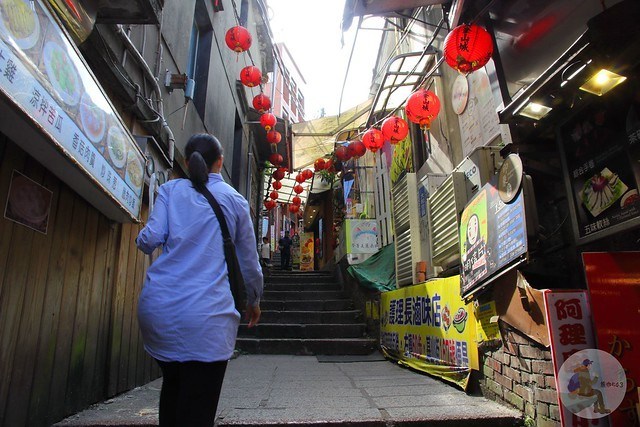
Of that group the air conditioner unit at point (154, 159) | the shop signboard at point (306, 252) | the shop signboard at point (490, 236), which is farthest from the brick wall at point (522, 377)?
the shop signboard at point (306, 252)

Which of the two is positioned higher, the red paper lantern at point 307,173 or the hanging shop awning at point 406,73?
the red paper lantern at point 307,173

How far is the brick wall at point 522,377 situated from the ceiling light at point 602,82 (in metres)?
2.14

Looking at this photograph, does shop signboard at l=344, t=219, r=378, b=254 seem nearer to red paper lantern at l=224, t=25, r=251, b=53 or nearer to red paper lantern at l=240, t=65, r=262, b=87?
red paper lantern at l=240, t=65, r=262, b=87

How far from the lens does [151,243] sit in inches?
73.9

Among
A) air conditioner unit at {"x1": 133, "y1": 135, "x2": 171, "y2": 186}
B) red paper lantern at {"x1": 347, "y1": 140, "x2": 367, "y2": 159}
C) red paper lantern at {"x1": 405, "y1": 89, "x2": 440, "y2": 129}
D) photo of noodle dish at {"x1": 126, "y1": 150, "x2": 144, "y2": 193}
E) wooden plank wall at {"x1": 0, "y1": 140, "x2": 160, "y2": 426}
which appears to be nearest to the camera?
wooden plank wall at {"x1": 0, "y1": 140, "x2": 160, "y2": 426}

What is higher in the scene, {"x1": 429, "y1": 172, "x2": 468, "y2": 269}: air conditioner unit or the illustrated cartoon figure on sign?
{"x1": 429, "y1": 172, "x2": 468, "y2": 269}: air conditioner unit

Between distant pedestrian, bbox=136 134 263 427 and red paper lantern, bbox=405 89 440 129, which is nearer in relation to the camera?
distant pedestrian, bbox=136 134 263 427

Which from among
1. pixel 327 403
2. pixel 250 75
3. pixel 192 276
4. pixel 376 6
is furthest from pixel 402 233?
pixel 192 276

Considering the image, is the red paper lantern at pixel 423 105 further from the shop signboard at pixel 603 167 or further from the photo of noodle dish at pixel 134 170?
the photo of noodle dish at pixel 134 170

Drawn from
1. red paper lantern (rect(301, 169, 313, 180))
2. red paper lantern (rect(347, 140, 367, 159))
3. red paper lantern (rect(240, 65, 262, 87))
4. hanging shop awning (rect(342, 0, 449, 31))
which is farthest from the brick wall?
red paper lantern (rect(301, 169, 313, 180))

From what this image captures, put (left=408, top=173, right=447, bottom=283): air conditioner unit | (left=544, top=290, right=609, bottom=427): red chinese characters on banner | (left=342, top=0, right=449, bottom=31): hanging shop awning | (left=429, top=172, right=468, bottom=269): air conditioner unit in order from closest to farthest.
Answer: (left=544, top=290, right=609, bottom=427): red chinese characters on banner
(left=429, top=172, right=468, bottom=269): air conditioner unit
(left=342, top=0, right=449, bottom=31): hanging shop awning
(left=408, top=173, right=447, bottom=283): air conditioner unit

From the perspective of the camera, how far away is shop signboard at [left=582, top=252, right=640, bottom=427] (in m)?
2.49

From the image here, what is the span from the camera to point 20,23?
69.3 inches

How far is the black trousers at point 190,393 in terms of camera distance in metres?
1.63
